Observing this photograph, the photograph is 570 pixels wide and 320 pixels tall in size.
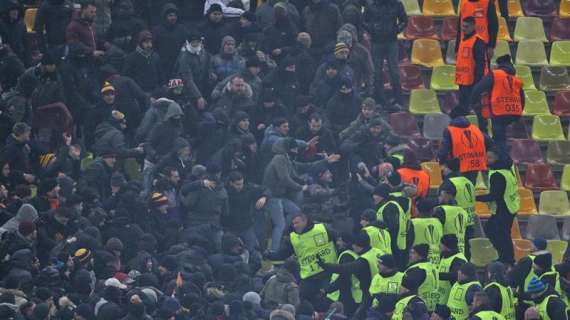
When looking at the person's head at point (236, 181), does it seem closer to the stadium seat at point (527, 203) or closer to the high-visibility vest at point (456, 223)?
the high-visibility vest at point (456, 223)

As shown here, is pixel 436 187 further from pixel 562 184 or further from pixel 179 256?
pixel 179 256

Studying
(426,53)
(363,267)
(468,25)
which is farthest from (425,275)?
(426,53)

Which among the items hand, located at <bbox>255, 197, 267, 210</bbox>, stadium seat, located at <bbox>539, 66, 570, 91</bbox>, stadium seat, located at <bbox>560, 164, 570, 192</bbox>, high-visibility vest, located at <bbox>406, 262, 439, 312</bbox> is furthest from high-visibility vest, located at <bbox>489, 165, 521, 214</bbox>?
stadium seat, located at <bbox>539, 66, 570, 91</bbox>

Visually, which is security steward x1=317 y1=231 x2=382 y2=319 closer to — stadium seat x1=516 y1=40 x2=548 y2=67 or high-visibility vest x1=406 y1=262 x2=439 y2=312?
high-visibility vest x1=406 y1=262 x2=439 y2=312

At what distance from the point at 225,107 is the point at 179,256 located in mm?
3803

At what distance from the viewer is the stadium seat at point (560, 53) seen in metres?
33.0

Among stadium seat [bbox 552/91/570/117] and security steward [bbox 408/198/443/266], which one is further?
stadium seat [bbox 552/91/570/117]

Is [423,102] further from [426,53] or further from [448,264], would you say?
[448,264]

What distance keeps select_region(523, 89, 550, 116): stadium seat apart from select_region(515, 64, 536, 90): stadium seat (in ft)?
0.94

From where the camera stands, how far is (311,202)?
2928cm

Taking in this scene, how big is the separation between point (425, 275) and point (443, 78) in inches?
268

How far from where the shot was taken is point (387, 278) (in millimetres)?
26469

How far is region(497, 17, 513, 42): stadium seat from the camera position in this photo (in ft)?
110

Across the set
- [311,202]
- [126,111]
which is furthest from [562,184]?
[126,111]
